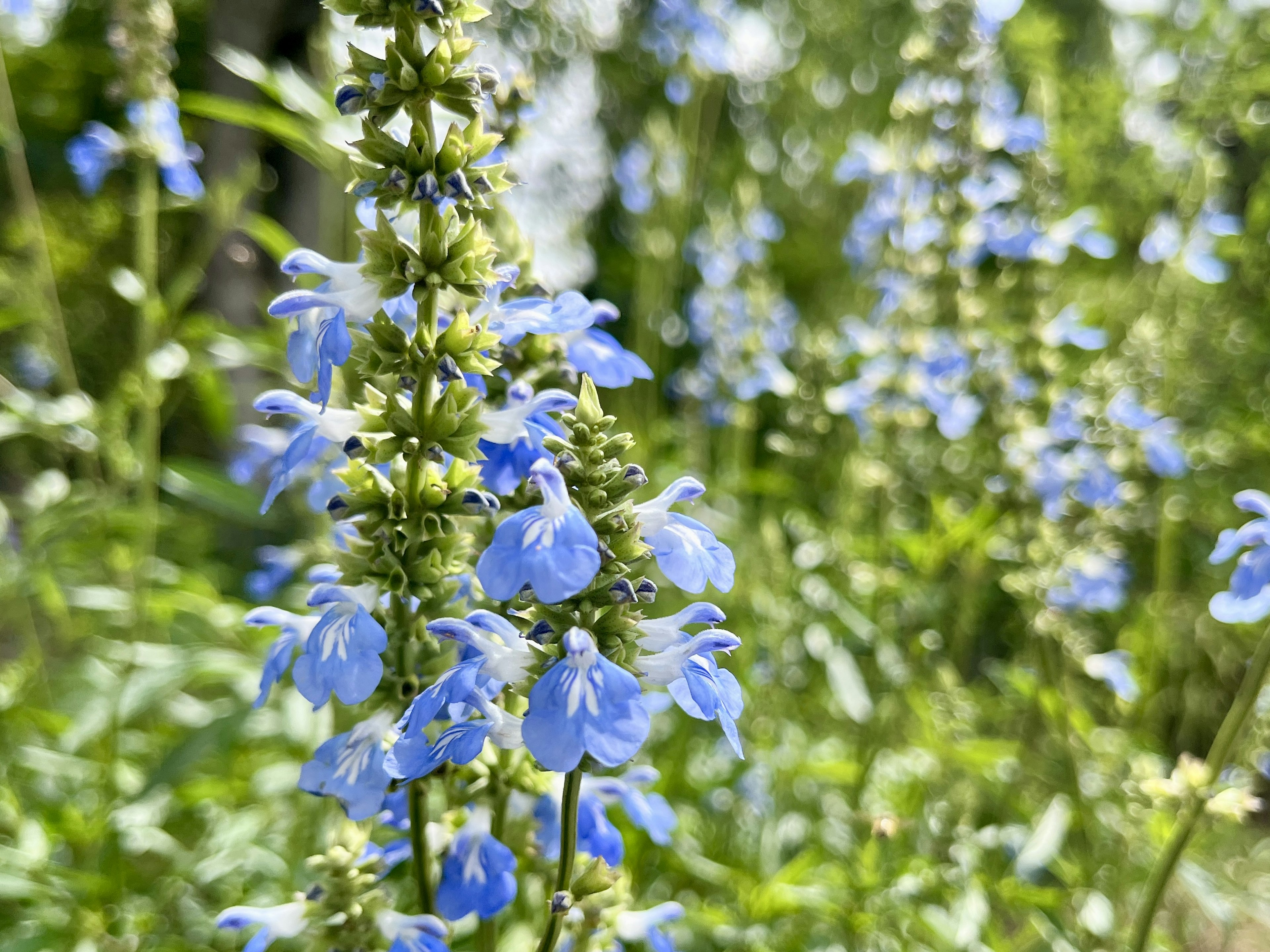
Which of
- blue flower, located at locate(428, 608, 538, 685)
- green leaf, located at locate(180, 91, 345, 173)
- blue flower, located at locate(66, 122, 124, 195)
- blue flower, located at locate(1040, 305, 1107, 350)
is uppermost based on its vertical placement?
blue flower, located at locate(66, 122, 124, 195)

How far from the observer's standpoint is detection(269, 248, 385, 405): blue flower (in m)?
1.10

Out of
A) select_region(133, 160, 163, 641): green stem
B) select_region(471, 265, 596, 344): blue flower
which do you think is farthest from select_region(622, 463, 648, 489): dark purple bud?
select_region(133, 160, 163, 641): green stem

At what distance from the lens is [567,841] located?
3.39 ft

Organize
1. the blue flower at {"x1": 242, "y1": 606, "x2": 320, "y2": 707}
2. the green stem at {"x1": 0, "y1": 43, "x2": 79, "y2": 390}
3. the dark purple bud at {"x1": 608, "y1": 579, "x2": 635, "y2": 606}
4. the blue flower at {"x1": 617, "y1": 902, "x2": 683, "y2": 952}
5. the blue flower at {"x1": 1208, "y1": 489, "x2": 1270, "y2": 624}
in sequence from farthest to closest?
the green stem at {"x1": 0, "y1": 43, "x2": 79, "y2": 390} → the blue flower at {"x1": 1208, "y1": 489, "x2": 1270, "y2": 624} → the blue flower at {"x1": 617, "y1": 902, "x2": 683, "y2": 952} → the blue flower at {"x1": 242, "y1": 606, "x2": 320, "y2": 707} → the dark purple bud at {"x1": 608, "y1": 579, "x2": 635, "y2": 606}

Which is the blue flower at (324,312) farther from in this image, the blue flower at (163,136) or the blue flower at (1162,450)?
the blue flower at (1162,450)

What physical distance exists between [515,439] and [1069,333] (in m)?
2.24

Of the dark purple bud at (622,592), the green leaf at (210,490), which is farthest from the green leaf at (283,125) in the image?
the dark purple bud at (622,592)

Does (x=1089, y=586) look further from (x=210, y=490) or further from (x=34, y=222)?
(x=34, y=222)

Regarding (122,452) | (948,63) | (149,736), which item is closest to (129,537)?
(122,452)

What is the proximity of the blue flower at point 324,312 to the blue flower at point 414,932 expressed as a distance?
70 centimetres

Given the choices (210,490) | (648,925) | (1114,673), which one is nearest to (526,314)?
(648,925)

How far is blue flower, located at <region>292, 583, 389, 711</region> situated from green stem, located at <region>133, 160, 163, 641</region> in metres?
1.71

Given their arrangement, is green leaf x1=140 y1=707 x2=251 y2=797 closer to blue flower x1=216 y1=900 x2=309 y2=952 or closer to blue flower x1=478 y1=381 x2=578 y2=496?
blue flower x1=216 y1=900 x2=309 y2=952

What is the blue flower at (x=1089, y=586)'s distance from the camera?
2.66 meters
